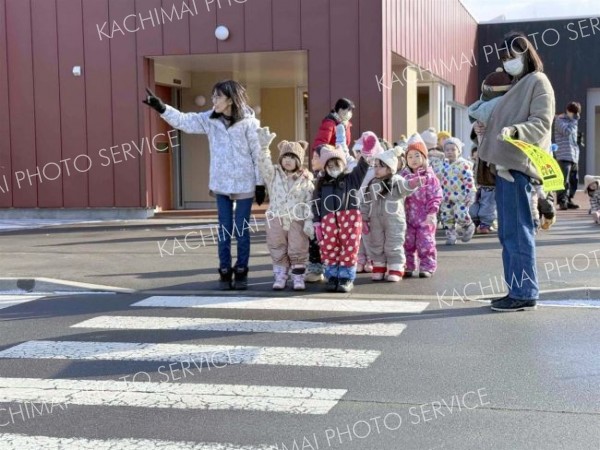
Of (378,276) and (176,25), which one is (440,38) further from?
(378,276)

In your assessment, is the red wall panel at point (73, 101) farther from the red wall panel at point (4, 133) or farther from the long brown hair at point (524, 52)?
the long brown hair at point (524, 52)

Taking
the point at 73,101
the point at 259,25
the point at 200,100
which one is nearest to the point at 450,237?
the point at 259,25

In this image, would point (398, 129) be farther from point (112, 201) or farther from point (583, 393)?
point (583, 393)

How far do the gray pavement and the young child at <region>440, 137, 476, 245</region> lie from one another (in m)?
1.44

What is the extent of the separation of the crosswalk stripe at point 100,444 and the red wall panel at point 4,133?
44.0ft

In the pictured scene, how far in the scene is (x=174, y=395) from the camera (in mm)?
5008

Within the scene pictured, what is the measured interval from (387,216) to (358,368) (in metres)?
3.45

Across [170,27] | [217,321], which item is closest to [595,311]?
[217,321]

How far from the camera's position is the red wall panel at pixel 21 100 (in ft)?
54.0

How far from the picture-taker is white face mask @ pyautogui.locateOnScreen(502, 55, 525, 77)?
6.94 meters

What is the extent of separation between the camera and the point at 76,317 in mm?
7344

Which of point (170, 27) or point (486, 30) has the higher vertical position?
point (486, 30)

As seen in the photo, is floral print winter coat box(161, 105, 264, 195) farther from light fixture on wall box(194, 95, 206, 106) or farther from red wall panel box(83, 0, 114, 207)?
light fixture on wall box(194, 95, 206, 106)

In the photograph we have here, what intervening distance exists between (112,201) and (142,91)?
7.17 ft
